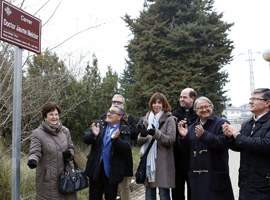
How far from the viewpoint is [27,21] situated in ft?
10.0

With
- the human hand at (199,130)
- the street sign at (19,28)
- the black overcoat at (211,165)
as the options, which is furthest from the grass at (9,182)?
the human hand at (199,130)

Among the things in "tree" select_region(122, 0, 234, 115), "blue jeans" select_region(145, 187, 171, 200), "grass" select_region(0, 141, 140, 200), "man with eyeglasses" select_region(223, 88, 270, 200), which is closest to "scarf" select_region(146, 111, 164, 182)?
"blue jeans" select_region(145, 187, 171, 200)

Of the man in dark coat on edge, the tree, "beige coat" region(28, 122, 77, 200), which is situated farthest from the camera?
the tree

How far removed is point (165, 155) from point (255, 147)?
1582 millimetres

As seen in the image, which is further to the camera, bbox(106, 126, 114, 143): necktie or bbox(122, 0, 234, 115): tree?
bbox(122, 0, 234, 115): tree

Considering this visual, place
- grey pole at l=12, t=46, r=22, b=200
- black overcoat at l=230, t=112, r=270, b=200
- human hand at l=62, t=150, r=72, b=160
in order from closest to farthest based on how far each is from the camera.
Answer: grey pole at l=12, t=46, r=22, b=200 < black overcoat at l=230, t=112, r=270, b=200 < human hand at l=62, t=150, r=72, b=160

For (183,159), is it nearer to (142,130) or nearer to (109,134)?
(142,130)

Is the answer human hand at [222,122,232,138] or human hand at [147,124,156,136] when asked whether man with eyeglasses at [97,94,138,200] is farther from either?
human hand at [222,122,232,138]

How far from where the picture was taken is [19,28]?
9.67 ft

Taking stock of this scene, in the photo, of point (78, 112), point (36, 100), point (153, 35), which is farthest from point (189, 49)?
point (36, 100)

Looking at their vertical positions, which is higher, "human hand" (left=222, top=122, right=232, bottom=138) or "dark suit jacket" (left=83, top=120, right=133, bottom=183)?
"human hand" (left=222, top=122, right=232, bottom=138)

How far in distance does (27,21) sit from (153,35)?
17.8 m

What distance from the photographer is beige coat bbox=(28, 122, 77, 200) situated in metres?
3.79

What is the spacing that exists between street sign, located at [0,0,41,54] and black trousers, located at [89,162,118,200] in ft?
6.44
